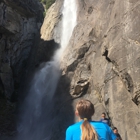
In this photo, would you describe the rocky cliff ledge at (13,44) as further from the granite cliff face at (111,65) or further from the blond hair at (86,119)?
→ the blond hair at (86,119)

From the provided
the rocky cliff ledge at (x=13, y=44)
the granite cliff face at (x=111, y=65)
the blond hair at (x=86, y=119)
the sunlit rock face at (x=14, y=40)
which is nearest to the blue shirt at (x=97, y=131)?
the blond hair at (x=86, y=119)

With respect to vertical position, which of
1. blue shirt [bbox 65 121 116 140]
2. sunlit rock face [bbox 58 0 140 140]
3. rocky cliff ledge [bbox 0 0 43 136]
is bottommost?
blue shirt [bbox 65 121 116 140]

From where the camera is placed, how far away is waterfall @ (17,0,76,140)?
1734 centimetres

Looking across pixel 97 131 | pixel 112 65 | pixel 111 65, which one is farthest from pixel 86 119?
pixel 111 65

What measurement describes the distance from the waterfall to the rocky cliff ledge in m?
1.67

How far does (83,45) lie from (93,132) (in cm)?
1612

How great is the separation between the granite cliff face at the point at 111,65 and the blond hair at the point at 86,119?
7.80 metres

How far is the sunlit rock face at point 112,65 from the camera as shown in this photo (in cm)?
1121

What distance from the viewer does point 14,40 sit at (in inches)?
979

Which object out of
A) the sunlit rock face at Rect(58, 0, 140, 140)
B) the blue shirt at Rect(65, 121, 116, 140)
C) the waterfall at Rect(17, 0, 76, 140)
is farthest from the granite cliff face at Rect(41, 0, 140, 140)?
the blue shirt at Rect(65, 121, 116, 140)

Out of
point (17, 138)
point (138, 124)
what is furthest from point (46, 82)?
point (138, 124)

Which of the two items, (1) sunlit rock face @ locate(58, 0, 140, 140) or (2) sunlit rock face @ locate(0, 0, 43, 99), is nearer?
(1) sunlit rock face @ locate(58, 0, 140, 140)

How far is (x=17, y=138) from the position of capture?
57.6 feet

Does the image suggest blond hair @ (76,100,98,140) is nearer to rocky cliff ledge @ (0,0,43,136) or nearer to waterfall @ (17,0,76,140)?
waterfall @ (17,0,76,140)
